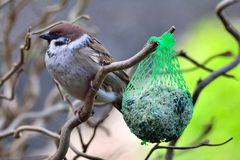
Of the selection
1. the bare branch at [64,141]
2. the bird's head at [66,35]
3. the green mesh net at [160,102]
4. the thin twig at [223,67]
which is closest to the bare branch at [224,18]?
the thin twig at [223,67]

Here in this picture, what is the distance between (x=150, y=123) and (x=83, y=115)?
0.23 metres

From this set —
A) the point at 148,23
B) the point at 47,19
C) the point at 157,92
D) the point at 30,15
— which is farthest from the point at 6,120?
the point at 148,23

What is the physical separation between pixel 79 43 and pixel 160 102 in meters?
0.47

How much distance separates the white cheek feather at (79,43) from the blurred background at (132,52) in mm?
629

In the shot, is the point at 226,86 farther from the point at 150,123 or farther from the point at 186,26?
the point at 186,26

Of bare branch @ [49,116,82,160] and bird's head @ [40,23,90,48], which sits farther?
bird's head @ [40,23,90,48]

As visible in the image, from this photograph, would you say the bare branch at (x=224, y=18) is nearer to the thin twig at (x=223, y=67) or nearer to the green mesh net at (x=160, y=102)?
the thin twig at (x=223, y=67)

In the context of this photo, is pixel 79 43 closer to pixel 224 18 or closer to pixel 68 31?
pixel 68 31

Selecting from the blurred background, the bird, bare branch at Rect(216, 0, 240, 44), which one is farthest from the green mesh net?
the blurred background

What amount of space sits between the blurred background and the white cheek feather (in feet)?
2.06

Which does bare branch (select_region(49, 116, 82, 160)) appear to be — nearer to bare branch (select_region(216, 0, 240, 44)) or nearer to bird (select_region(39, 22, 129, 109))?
bird (select_region(39, 22, 129, 109))

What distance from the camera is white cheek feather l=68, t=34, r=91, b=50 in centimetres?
223

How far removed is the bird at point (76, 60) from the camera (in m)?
2.20

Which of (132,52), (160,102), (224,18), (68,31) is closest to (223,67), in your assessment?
(224,18)
